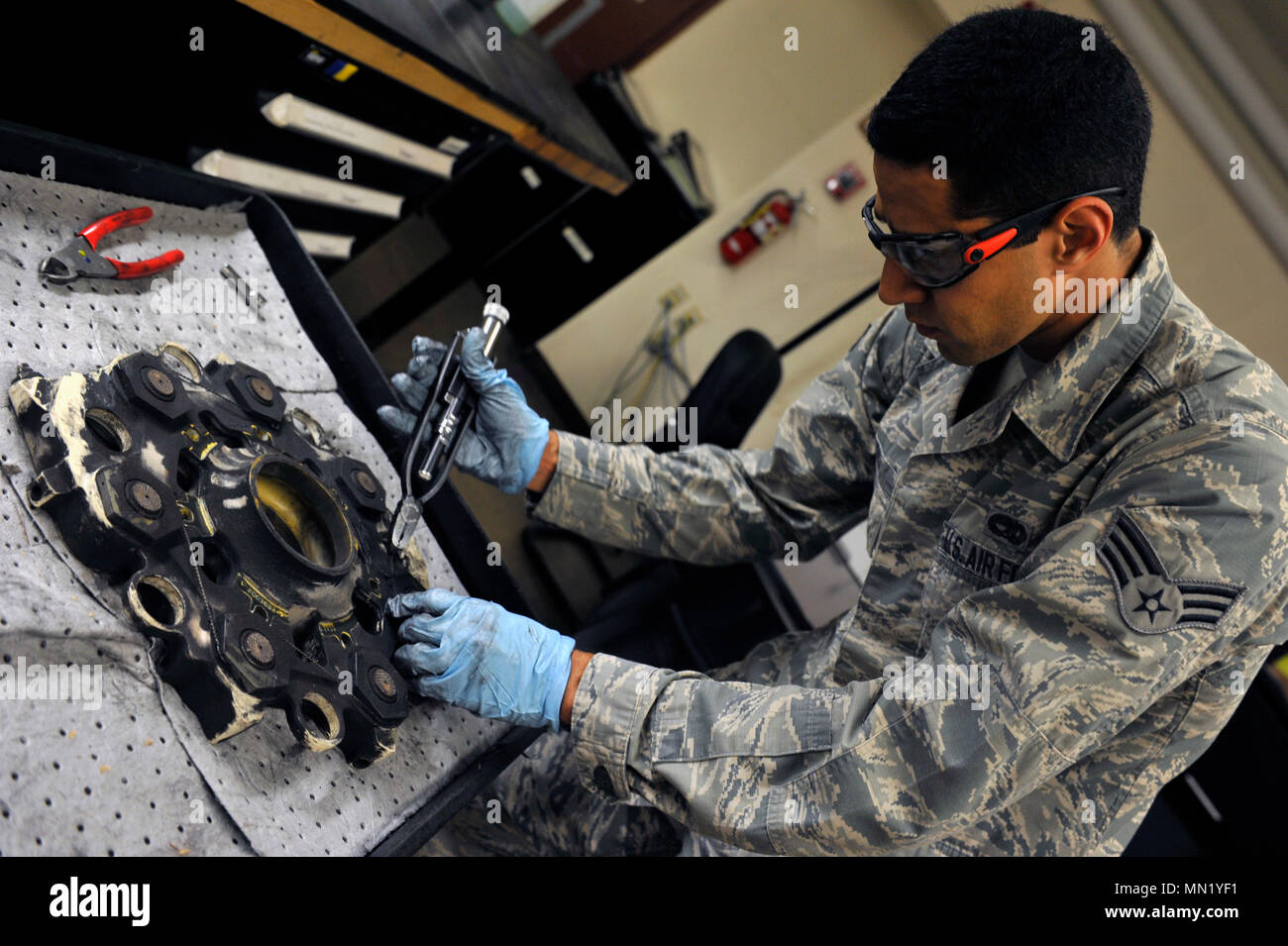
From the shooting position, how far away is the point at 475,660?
3.24ft

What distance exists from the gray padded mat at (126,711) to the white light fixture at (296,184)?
190 millimetres

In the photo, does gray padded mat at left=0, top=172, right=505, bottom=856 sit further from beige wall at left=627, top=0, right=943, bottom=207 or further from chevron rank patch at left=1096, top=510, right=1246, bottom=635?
beige wall at left=627, top=0, right=943, bottom=207

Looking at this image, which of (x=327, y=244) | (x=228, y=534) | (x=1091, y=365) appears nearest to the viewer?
(x=228, y=534)

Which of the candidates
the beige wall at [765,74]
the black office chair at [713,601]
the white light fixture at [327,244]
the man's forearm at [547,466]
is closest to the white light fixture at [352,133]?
the white light fixture at [327,244]

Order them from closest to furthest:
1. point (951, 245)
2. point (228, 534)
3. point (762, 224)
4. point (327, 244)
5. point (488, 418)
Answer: point (228, 534)
point (951, 245)
point (488, 418)
point (327, 244)
point (762, 224)

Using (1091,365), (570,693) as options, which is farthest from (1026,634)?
(570,693)

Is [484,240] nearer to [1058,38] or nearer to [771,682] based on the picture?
[771,682]

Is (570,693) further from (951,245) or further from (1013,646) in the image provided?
(951,245)

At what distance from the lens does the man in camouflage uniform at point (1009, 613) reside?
0.92 meters

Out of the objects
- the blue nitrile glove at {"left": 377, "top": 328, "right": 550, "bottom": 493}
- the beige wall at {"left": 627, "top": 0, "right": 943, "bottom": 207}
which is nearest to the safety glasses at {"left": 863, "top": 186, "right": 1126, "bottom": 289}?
the blue nitrile glove at {"left": 377, "top": 328, "right": 550, "bottom": 493}

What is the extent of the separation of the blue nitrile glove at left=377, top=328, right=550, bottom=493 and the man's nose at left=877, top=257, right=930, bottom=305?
1.70 ft

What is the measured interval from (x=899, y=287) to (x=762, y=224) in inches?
64.6
